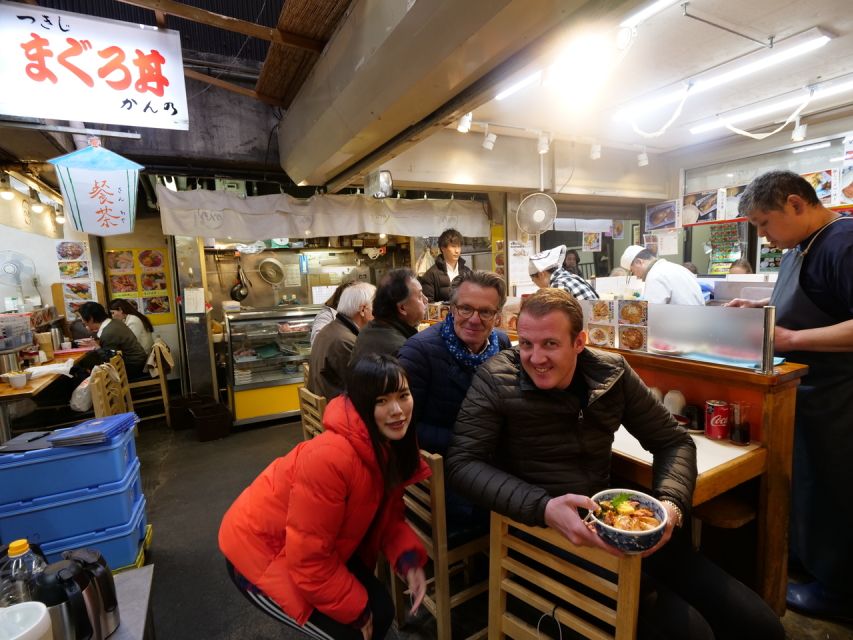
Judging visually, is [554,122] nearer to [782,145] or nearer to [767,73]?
[767,73]

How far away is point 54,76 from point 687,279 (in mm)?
4967

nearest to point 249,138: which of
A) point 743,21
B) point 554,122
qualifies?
point 554,122

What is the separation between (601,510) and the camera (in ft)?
4.15

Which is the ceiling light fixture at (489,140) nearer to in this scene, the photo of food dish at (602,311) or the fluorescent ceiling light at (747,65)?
the fluorescent ceiling light at (747,65)

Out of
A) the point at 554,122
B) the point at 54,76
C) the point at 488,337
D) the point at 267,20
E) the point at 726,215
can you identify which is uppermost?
the point at 267,20

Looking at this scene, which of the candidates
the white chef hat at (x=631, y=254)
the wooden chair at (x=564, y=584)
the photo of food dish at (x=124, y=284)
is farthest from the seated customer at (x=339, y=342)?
the photo of food dish at (x=124, y=284)

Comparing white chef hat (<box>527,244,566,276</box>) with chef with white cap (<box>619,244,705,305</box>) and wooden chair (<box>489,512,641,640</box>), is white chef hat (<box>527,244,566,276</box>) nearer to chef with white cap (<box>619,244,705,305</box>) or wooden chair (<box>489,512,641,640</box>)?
chef with white cap (<box>619,244,705,305</box>)

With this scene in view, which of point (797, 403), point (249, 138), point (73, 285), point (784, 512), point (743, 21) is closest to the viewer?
point (784, 512)

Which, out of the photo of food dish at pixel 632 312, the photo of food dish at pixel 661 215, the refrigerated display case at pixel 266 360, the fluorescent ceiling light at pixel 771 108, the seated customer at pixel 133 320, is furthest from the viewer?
the photo of food dish at pixel 661 215

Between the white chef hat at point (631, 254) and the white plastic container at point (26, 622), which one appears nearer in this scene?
the white plastic container at point (26, 622)

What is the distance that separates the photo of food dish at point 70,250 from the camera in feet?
19.6

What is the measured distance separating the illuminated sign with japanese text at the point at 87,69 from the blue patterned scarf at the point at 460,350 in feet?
8.44

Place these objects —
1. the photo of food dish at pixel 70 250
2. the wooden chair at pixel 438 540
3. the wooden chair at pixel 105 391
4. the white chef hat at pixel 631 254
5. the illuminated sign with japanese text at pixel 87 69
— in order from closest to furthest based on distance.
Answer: the wooden chair at pixel 438 540, the illuminated sign with japanese text at pixel 87 69, the wooden chair at pixel 105 391, the white chef hat at pixel 631 254, the photo of food dish at pixel 70 250

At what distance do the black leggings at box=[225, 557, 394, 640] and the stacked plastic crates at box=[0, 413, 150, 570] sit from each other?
4.74ft
